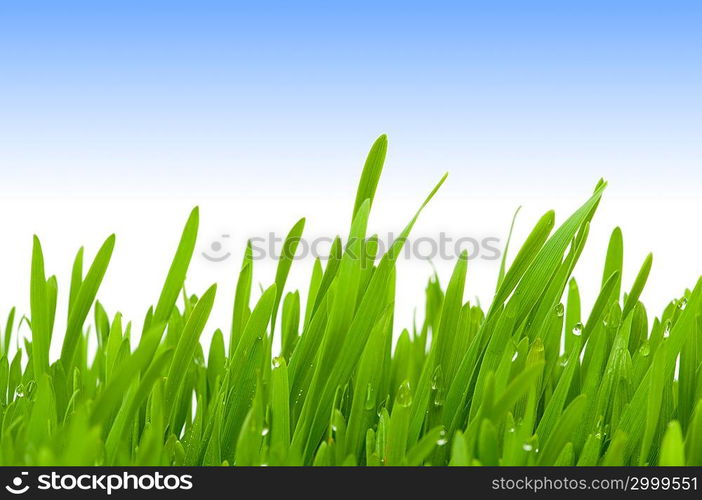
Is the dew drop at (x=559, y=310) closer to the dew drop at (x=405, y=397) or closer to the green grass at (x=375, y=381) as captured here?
the green grass at (x=375, y=381)

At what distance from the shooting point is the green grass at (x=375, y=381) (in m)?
0.67

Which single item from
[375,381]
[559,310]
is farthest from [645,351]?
[375,381]

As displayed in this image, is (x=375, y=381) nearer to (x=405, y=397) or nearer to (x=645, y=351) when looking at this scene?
(x=405, y=397)

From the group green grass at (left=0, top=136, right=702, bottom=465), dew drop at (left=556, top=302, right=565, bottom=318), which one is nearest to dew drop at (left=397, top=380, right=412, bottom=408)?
green grass at (left=0, top=136, right=702, bottom=465)

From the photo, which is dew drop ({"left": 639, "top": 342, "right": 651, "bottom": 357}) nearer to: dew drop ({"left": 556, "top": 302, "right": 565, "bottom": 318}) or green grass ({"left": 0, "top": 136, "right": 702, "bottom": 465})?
green grass ({"left": 0, "top": 136, "right": 702, "bottom": 465})

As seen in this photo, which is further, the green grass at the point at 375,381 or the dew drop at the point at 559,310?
the dew drop at the point at 559,310

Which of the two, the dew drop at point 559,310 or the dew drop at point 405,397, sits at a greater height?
the dew drop at point 559,310

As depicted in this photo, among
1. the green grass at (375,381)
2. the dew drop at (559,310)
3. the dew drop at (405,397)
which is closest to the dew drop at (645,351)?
the green grass at (375,381)

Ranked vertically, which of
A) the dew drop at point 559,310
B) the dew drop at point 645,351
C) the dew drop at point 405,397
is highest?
the dew drop at point 559,310

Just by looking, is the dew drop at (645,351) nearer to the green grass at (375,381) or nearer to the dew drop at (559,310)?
the green grass at (375,381)

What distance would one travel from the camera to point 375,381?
0.81 m

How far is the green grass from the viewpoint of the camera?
2.21ft

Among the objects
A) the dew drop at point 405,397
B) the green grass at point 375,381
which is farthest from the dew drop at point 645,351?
the dew drop at point 405,397
